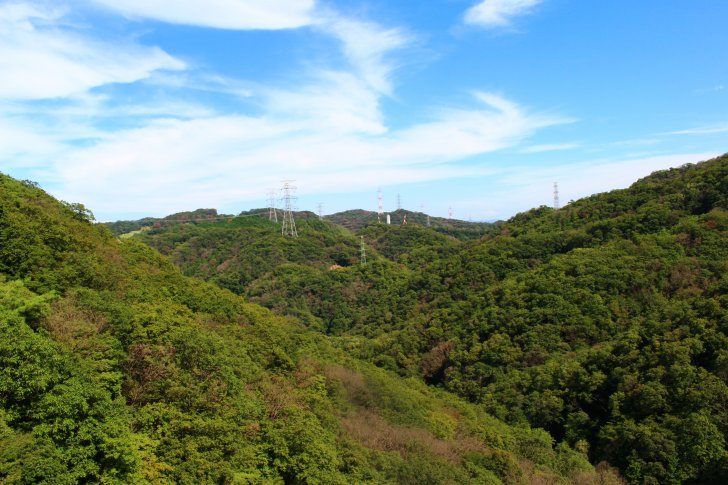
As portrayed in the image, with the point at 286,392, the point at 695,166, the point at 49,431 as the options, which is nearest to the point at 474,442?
the point at 286,392

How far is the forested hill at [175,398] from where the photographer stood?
11562 millimetres

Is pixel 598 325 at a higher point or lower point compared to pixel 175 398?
lower

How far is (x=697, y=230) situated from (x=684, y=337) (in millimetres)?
15869

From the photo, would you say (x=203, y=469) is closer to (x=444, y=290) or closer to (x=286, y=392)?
(x=286, y=392)

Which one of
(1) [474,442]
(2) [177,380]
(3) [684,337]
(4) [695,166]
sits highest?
(4) [695,166]

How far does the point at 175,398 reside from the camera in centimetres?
1489

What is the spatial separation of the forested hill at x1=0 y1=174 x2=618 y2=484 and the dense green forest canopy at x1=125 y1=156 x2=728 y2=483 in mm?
4111

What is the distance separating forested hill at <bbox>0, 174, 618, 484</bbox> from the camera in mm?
11562

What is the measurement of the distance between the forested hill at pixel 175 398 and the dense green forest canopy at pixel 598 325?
13.5 ft

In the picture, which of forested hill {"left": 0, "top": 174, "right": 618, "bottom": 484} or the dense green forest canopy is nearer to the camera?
forested hill {"left": 0, "top": 174, "right": 618, "bottom": 484}

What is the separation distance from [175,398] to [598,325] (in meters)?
33.3

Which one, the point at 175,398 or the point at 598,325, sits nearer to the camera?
the point at 175,398

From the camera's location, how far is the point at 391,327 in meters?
60.8

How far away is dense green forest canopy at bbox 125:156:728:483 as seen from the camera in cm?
2610
